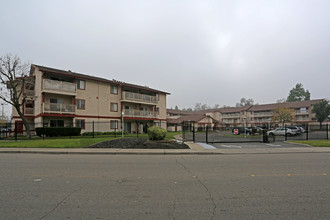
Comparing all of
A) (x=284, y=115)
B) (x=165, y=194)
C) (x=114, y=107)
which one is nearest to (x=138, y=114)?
(x=114, y=107)

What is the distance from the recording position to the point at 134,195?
4.52m

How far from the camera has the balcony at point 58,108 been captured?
959 inches

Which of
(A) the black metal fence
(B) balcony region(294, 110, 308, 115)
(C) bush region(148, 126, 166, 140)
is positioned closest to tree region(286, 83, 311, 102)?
(B) balcony region(294, 110, 308, 115)

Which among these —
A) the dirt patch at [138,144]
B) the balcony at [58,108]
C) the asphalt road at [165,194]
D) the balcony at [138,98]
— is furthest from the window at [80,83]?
the asphalt road at [165,194]

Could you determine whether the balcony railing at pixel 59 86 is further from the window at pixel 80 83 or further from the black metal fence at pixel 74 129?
the black metal fence at pixel 74 129

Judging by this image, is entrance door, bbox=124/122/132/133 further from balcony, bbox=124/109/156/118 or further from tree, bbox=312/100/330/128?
tree, bbox=312/100/330/128

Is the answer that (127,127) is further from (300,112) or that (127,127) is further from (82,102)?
(300,112)

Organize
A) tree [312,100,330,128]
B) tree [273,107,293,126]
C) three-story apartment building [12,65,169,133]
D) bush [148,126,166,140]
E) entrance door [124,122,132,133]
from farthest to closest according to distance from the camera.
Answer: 1. tree [273,107,293,126]
2. tree [312,100,330,128]
3. entrance door [124,122,132,133]
4. three-story apartment building [12,65,169,133]
5. bush [148,126,166,140]

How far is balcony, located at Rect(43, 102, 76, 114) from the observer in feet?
80.0

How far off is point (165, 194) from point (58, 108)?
82.5 ft

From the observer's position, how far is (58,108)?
25.4m

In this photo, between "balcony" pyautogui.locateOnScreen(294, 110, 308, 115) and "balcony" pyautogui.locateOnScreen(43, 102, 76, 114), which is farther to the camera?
"balcony" pyautogui.locateOnScreen(294, 110, 308, 115)

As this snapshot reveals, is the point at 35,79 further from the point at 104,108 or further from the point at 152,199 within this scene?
the point at 152,199

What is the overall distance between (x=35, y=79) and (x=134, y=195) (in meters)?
30.0
